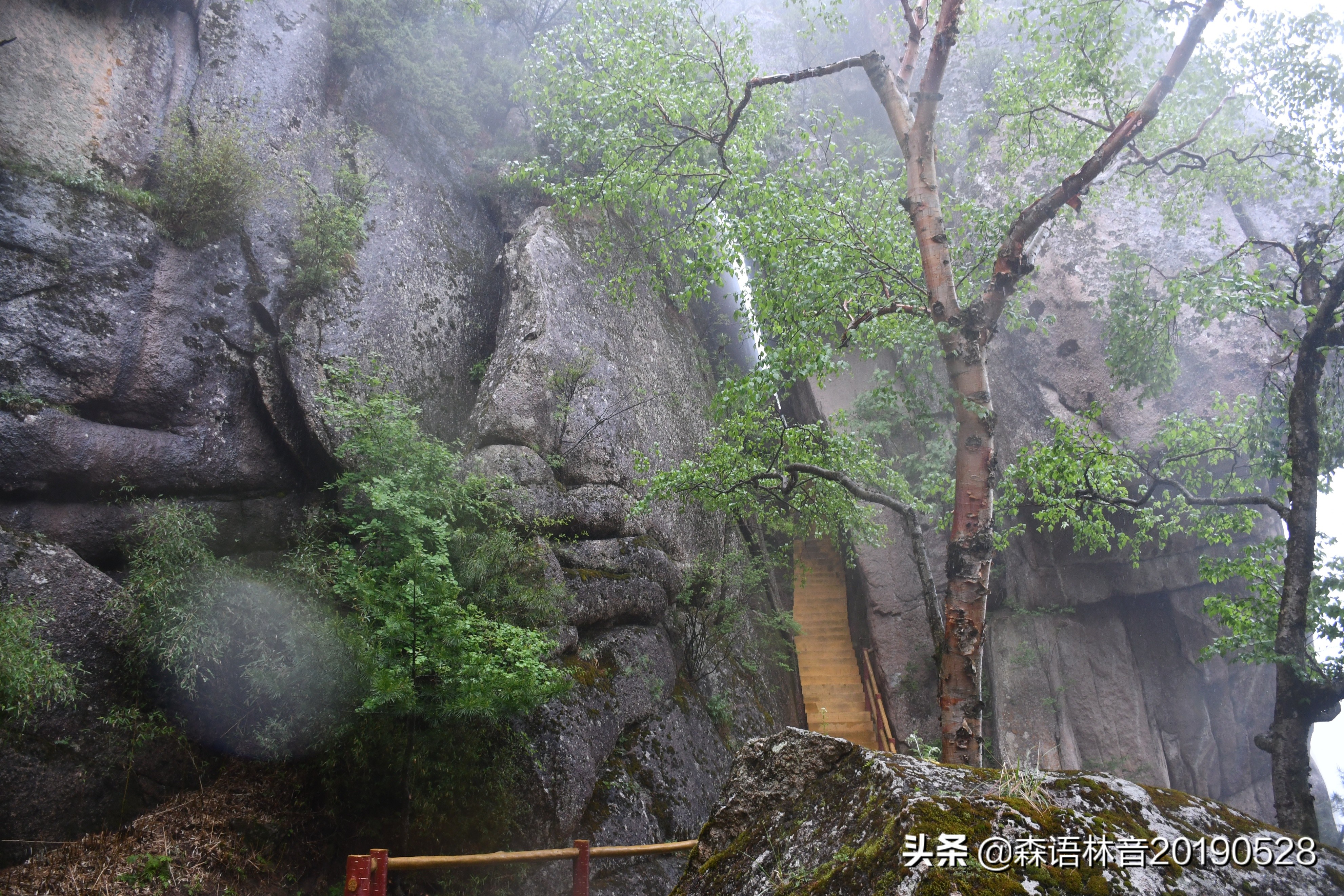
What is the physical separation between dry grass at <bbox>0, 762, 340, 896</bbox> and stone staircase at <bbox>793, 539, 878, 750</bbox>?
7.64m

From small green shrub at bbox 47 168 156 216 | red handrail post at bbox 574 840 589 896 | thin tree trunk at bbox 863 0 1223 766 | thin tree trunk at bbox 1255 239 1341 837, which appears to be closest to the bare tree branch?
thin tree trunk at bbox 863 0 1223 766

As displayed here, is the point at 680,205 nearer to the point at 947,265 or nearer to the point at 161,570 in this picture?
the point at 947,265

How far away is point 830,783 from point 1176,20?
26.0 ft

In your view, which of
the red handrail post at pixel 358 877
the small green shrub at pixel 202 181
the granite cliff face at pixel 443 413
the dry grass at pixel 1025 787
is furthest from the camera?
the small green shrub at pixel 202 181

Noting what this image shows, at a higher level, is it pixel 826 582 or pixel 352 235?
pixel 352 235

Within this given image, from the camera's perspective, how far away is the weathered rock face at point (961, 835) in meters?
1.91

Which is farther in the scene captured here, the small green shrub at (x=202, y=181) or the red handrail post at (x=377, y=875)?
the small green shrub at (x=202, y=181)

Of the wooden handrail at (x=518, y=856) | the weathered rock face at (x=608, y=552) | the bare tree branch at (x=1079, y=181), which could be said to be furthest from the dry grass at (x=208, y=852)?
the bare tree branch at (x=1079, y=181)

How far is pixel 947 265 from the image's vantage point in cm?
623

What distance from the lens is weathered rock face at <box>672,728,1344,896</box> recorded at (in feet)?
6.26

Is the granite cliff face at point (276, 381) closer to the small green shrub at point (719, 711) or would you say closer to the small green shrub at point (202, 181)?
the small green shrub at point (719, 711)

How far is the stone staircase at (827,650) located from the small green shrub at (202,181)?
29.8 feet

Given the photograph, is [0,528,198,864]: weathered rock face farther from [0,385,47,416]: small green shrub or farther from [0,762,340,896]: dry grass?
[0,385,47,416]: small green shrub

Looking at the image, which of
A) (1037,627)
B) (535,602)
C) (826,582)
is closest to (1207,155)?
(1037,627)
